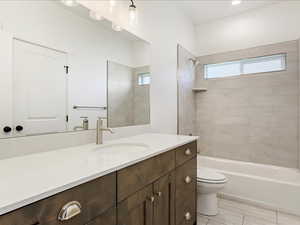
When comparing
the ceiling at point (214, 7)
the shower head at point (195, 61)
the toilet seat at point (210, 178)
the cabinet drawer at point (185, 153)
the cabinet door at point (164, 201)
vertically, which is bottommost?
the toilet seat at point (210, 178)

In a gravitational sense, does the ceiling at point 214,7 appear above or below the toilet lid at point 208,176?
above

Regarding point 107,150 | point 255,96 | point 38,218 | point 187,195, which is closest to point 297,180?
point 255,96

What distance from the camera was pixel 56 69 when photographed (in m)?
1.13

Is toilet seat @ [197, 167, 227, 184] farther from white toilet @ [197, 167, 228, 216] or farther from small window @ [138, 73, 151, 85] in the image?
small window @ [138, 73, 151, 85]

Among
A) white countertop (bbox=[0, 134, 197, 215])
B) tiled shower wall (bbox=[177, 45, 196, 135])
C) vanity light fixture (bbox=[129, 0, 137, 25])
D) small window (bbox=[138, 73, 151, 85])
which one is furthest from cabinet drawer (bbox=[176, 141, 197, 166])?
vanity light fixture (bbox=[129, 0, 137, 25])

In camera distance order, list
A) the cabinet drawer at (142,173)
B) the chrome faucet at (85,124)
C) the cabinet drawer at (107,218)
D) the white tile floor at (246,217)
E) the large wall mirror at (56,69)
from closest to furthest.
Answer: the cabinet drawer at (107,218)
the cabinet drawer at (142,173)
the large wall mirror at (56,69)
the chrome faucet at (85,124)
the white tile floor at (246,217)

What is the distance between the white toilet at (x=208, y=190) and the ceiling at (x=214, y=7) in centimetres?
236

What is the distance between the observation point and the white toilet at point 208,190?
186cm

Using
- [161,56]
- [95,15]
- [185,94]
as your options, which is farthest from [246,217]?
[95,15]

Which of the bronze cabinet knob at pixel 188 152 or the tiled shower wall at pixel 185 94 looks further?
the tiled shower wall at pixel 185 94

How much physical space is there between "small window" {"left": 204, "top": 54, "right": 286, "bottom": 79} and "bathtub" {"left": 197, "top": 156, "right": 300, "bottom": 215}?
57.5 inches

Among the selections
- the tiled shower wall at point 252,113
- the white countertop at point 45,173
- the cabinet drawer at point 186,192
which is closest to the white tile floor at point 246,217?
the cabinet drawer at point 186,192

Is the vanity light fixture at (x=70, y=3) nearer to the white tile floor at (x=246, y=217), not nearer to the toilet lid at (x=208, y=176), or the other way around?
the toilet lid at (x=208, y=176)

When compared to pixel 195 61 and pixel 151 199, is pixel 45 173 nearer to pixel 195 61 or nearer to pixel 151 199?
pixel 151 199
